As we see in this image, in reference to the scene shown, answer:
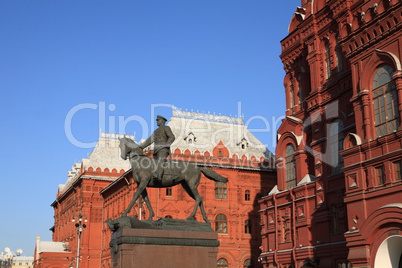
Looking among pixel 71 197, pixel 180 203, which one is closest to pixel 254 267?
pixel 180 203

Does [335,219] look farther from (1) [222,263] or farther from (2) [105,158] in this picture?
(2) [105,158]

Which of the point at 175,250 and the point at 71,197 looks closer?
the point at 175,250

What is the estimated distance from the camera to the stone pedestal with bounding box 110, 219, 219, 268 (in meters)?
15.2

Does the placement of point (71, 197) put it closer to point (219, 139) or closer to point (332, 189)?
point (219, 139)

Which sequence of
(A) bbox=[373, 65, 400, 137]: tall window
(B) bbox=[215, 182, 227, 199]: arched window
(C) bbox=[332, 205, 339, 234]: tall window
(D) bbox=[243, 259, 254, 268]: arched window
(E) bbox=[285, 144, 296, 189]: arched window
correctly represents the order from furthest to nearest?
(B) bbox=[215, 182, 227, 199]: arched window < (D) bbox=[243, 259, 254, 268]: arched window < (E) bbox=[285, 144, 296, 189]: arched window < (C) bbox=[332, 205, 339, 234]: tall window < (A) bbox=[373, 65, 400, 137]: tall window

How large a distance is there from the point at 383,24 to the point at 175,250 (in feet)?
59.6

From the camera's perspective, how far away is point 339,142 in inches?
1371

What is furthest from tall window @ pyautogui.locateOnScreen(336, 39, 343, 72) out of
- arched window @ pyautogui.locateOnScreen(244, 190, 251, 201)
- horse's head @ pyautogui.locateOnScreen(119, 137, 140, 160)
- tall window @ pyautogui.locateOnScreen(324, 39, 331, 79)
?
horse's head @ pyautogui.locateOnScreen(119, 137, 140, 160)

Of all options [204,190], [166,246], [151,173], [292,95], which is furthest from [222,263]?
[166,246]

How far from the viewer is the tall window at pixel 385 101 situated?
26.3 m

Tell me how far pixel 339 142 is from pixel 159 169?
20689 mm

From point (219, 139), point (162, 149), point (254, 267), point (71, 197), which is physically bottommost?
point (254, 267)

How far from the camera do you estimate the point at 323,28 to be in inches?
1524

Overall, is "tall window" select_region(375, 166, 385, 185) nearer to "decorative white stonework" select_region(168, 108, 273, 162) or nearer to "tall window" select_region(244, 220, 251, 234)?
"tall window" select_region(244, 220, 251, 234)
